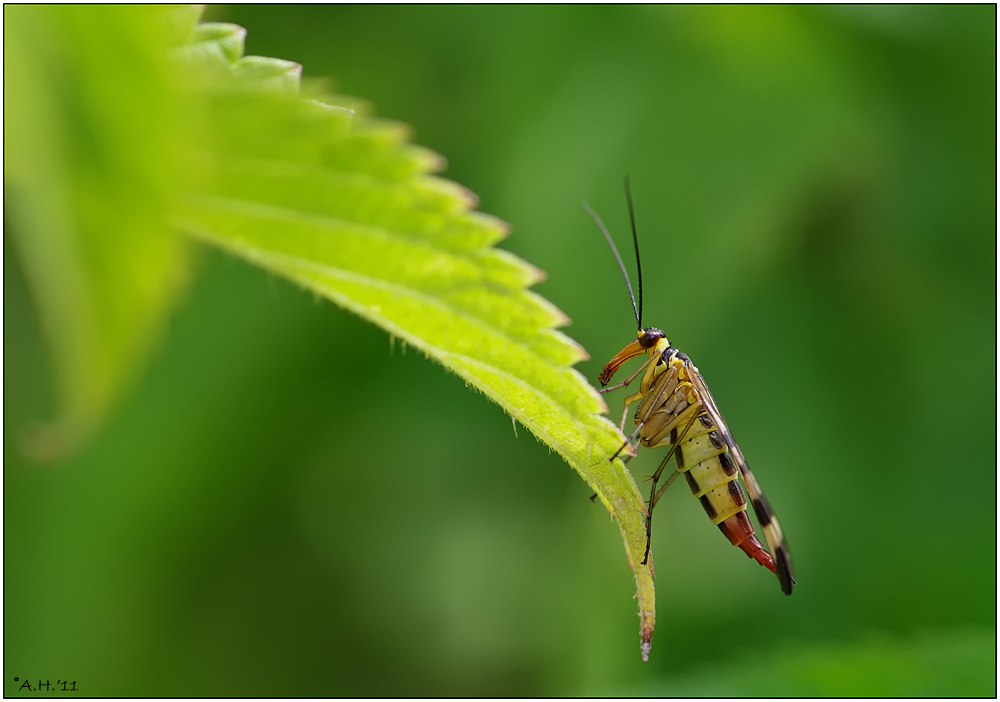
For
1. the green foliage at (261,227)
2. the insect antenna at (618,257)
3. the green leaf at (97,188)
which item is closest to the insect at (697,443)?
the insect antenna at (618,257)

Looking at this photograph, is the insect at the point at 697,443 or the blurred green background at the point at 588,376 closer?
the insect at the point at 697,443

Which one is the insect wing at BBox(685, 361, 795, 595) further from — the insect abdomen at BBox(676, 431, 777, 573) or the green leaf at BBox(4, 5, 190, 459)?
the green leaf at BBox(4, 5, 190, 459)

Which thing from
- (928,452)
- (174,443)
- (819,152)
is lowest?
(174,443)

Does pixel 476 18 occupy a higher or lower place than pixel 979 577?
higher

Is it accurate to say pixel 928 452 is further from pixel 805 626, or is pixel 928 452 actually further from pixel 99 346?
pixel 99 346

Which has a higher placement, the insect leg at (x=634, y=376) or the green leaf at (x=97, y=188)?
the green leaf at (x=97, y=188)

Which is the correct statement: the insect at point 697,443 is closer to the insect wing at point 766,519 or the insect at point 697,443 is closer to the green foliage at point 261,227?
the insect wing at point 766,519

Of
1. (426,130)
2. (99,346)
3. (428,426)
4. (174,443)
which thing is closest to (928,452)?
(428,426)

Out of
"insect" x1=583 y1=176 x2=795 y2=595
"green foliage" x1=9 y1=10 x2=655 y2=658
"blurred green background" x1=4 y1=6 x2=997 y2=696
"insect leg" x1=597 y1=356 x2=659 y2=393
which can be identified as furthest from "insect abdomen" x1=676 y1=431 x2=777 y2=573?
"green foliage" x1=9 y1=10 x2=655 y2=658
